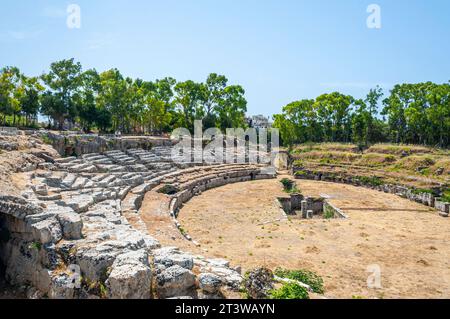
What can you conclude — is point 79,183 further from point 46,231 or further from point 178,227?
point 46,231

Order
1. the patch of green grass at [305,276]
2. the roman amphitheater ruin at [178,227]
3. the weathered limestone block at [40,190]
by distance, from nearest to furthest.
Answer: the roman amphitheater ruin at [178,227] → the patch of green grass at [305,276] → the weathered limestone block at [40,190]

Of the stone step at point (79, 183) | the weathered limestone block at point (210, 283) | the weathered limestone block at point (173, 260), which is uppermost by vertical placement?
the stone step at point (79, 183)

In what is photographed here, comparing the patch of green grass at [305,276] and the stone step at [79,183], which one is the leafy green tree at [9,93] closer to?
the stone step at [79,183]

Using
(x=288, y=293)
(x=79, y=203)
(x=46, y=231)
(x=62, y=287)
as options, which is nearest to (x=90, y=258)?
(x=62, y=287)

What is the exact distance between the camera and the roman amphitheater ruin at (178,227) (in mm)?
7566

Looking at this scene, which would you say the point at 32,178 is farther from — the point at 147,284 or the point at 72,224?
the point at 147,284

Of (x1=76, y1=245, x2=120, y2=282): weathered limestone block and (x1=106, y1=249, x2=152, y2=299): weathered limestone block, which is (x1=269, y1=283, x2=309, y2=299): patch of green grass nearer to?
(x1=106, y1=249, x2=152, y2=299): weathered limestone block

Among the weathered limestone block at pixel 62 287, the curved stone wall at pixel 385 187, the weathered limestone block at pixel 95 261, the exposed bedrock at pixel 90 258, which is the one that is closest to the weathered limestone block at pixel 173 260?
the exposed bedrock at pixel 90 258

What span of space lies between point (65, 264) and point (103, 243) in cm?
96

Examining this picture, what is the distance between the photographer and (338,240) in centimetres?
1623

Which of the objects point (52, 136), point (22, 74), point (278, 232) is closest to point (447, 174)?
point (278, 232)

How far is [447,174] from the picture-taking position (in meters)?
30.9

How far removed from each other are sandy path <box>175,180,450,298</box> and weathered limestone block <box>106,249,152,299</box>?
5185mm

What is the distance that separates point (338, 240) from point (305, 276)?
5904 mm
